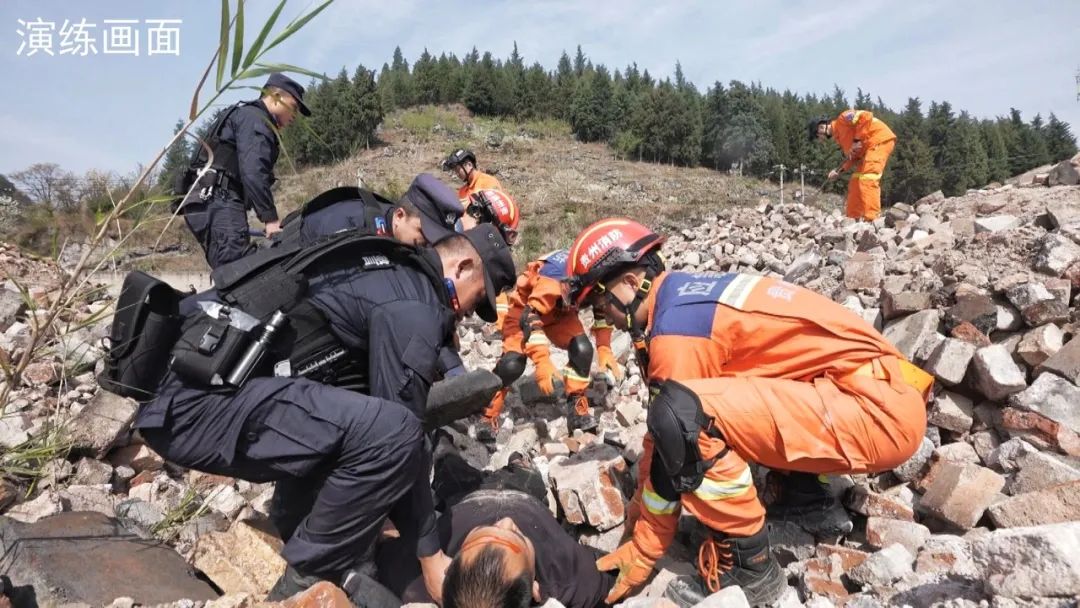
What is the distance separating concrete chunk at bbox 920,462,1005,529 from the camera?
2.45 meters

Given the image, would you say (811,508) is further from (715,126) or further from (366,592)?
(715,126)

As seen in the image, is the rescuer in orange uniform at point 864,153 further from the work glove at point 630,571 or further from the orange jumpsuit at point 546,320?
the work glove at point 630,571

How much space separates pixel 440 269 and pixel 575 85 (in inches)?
2133

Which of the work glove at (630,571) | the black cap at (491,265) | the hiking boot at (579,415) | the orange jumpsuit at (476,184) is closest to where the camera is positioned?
the work glove at (630,571)

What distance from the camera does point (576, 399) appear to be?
452cm

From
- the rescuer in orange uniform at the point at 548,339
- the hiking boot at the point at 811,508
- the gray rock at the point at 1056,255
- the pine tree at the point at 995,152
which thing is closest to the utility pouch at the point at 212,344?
the hiking boot at the point at 811,508

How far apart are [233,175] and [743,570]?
363cm

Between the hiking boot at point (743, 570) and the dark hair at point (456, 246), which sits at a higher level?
the dark hair at point (456, 246)

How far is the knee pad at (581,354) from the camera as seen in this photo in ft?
14.2

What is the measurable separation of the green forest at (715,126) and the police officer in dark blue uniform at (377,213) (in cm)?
3291

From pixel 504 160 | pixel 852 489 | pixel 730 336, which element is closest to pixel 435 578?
pixel 730 336

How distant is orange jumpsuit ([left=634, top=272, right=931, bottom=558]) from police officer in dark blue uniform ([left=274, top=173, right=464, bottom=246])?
4.25 ft

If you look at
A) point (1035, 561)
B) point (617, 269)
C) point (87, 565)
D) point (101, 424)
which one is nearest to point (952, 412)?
point (617, 269)

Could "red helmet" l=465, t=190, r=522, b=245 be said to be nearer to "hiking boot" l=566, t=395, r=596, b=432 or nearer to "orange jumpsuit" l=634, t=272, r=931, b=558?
"hiking boot" l=566, t=395, r=596, b=432
